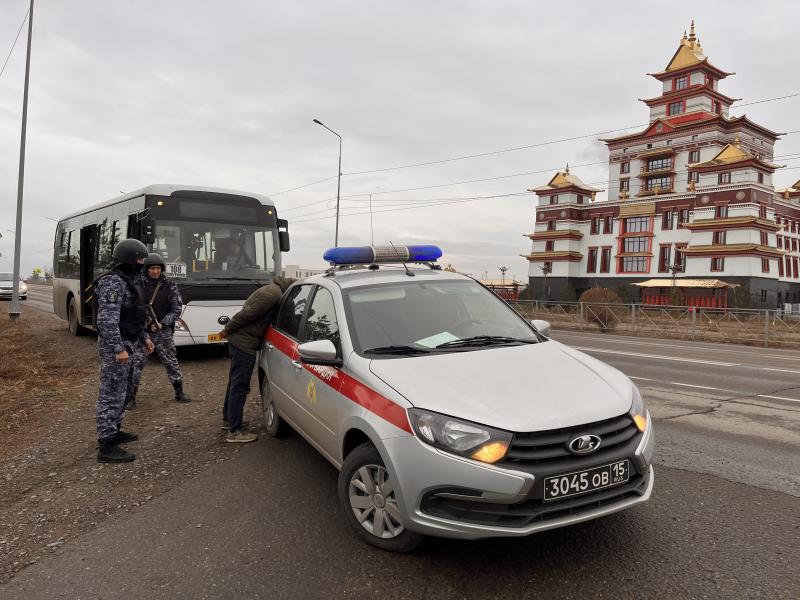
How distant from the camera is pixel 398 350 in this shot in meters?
3.54

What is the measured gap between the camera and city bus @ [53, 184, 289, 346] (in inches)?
376

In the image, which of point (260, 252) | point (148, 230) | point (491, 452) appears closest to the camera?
point (491, 452)

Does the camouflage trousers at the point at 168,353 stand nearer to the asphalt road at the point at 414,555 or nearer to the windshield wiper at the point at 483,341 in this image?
the asphalt road at the point at 414,555

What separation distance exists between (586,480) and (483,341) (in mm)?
1256

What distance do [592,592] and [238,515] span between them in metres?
2.25

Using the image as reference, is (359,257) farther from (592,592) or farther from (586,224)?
(586,224)

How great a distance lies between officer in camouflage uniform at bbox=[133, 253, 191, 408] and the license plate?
565 cm

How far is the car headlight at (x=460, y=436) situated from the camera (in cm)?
267

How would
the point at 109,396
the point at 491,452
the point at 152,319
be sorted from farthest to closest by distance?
the point at 152,319 → the point at 109,396 → the point at 491,452

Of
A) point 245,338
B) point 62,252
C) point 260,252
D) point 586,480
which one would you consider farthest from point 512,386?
point 62,252

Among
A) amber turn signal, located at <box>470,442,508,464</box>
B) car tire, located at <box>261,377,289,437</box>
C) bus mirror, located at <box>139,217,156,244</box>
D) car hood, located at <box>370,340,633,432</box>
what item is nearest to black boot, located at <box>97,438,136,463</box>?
car tire, located at <box>261,377,289,437</box>

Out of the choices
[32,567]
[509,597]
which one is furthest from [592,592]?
[32,567]

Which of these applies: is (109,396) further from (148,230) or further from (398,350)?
(148,230)

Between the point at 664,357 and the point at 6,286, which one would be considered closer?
the point at 664,357
